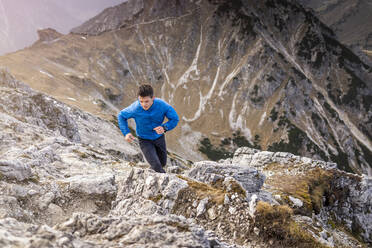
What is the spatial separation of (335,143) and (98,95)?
186 meters

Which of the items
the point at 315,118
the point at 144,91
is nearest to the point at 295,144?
the point at 315,118

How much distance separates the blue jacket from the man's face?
0.25 metres

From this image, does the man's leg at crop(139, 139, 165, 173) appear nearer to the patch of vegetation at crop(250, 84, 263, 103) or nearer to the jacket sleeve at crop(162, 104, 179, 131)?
the jacket sleeve at crop(162, 104, 179, 131)

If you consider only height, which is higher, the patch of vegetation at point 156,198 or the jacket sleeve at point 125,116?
the jacket sleeve at point 125,116

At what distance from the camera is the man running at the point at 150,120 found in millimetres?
10719

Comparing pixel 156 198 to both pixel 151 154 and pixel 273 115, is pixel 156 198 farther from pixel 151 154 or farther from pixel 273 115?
pixel 273 115

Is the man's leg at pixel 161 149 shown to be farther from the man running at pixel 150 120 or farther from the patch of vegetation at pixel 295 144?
the patch of vegetation at pixel 295 144

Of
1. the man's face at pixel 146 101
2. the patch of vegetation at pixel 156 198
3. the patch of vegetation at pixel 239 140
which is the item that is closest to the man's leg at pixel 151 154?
the patch of vegetation at pixel 156 198

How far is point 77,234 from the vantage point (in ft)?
17.7

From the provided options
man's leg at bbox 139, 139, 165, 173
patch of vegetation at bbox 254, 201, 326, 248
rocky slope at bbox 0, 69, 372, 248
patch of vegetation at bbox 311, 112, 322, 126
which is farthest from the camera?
patch of vegetation at bbox 311, 112, 322, 126

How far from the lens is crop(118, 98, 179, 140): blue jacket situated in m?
11.2

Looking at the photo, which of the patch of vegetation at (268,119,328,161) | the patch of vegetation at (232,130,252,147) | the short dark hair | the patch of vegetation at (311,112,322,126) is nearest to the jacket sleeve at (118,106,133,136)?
the short dark hair

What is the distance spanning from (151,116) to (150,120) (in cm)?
30

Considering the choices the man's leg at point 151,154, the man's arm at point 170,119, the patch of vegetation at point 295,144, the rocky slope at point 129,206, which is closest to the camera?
the rocky slope at point 129,206
